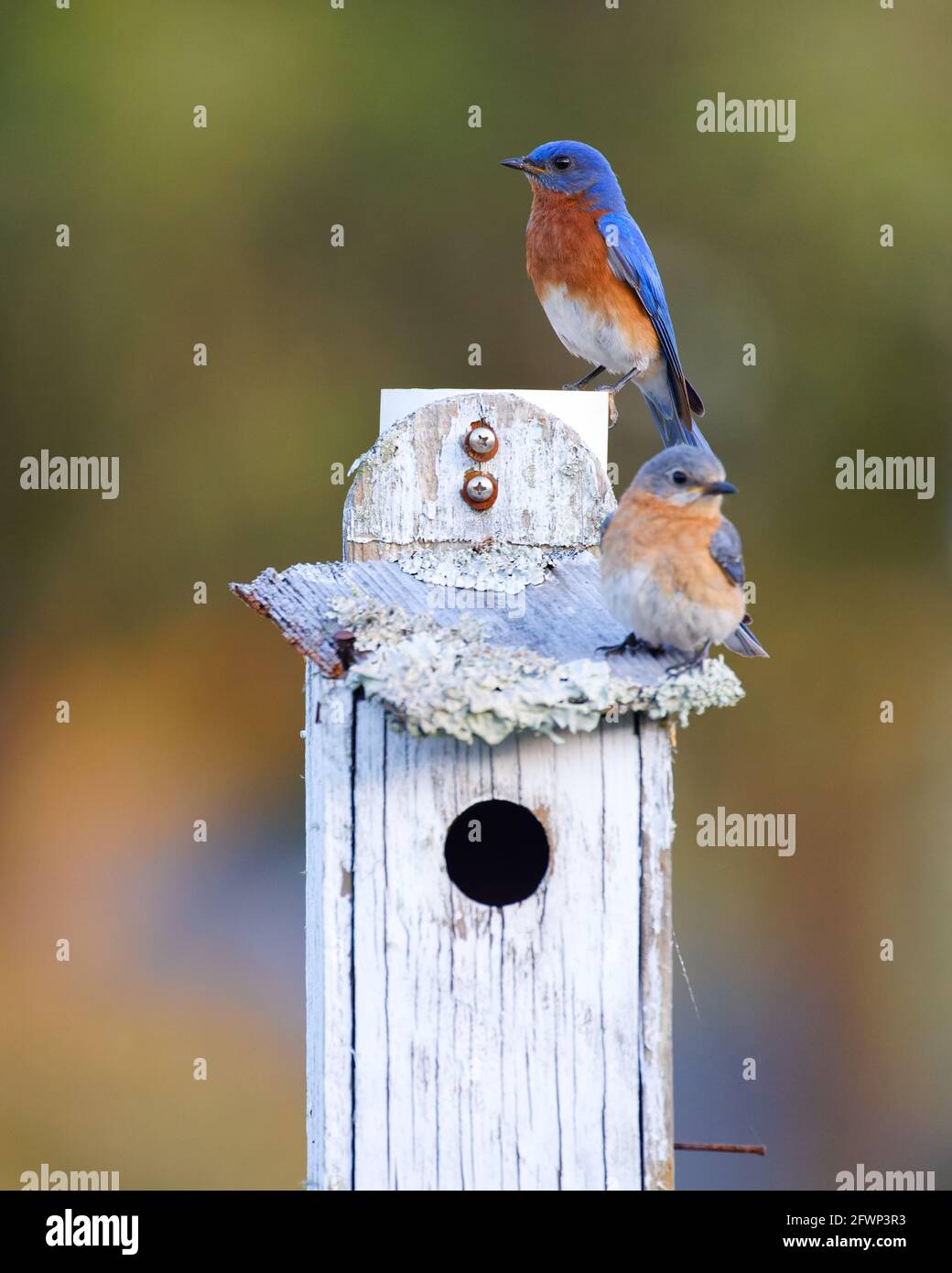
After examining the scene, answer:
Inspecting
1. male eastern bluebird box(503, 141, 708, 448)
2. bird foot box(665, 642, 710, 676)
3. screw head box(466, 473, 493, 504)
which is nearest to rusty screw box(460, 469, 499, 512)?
screw head box(466, 473, 493, 504)

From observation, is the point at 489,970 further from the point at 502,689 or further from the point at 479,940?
the point at 502,689

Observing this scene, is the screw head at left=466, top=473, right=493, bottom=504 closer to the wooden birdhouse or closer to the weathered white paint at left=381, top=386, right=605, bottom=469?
the weathered white paint at left=381, top=386, right=605, bottom=469

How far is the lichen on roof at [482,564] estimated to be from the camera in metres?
3.17

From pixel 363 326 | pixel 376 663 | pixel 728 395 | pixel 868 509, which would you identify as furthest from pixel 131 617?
pixel 376 663

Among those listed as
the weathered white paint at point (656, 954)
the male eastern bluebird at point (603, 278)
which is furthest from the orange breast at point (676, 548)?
the male eastern bluebird at point (603, 278)

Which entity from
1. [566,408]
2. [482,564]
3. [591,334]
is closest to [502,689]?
[482,564]

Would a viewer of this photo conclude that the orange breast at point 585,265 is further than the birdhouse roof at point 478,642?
Yes

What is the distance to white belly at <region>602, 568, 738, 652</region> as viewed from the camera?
2.73m

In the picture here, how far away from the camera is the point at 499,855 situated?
125 inches

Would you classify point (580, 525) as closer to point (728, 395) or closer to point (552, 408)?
point (552, 408)

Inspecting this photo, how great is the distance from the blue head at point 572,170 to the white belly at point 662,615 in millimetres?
2040

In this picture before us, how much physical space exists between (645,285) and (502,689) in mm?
2178

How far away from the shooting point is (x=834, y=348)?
648 cm

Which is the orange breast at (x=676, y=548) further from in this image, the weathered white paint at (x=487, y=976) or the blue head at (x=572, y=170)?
the blue head at (x=572, y=170)
